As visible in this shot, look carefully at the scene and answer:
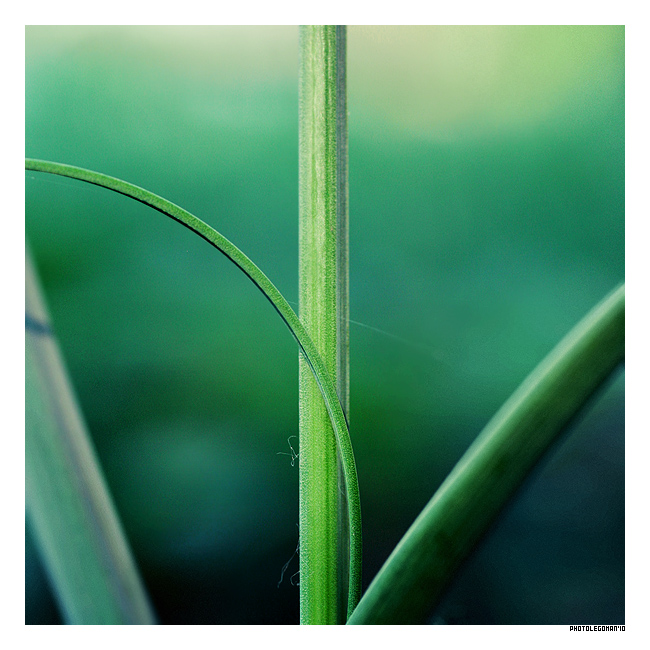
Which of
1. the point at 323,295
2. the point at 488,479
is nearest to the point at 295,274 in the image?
the point at 323,295

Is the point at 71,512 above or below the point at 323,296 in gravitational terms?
below

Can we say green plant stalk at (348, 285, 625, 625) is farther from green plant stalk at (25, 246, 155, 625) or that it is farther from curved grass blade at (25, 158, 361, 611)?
green plant stalk at (25, 246, 155, 625)

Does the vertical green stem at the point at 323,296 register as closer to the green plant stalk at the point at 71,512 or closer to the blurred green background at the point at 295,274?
the blurred green background at the point at 295,274

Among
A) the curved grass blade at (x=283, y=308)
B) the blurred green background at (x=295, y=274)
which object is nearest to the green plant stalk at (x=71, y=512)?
the blurred green background at (x=295, y=274)

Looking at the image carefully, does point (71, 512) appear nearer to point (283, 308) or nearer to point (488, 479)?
point (283, 308)
